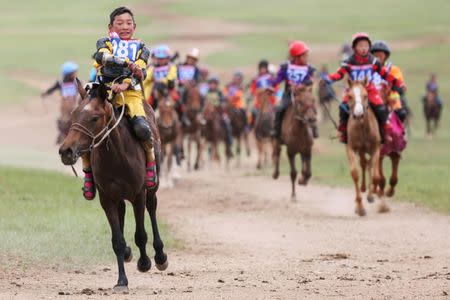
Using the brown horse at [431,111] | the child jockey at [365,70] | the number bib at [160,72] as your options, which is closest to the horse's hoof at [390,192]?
the child jockey at [365,70]

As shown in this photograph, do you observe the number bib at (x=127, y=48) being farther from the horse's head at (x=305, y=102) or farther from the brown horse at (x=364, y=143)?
the horse's head at (x=305, y=102)

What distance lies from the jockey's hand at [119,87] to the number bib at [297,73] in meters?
9.80

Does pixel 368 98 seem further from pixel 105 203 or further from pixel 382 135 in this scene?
pixel 105 203

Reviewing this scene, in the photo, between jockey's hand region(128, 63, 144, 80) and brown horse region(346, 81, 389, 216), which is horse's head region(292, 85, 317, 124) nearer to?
brown horse region(346, 81, 389, 216)

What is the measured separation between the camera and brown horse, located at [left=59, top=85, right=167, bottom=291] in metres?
11.1

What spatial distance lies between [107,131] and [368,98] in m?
8.78

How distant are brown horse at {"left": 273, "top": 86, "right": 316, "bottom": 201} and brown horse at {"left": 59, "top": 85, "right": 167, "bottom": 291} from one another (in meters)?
9.22

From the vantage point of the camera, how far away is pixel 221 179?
91.7 feet

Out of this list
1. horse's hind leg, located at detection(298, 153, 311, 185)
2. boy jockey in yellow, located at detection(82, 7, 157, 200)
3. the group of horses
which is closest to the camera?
the group of horses

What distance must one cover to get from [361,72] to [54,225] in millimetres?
5664

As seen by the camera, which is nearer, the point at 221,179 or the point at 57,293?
the point at 57,293

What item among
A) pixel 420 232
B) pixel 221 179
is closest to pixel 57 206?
pixel 420 232

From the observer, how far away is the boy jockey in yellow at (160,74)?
24.0 m

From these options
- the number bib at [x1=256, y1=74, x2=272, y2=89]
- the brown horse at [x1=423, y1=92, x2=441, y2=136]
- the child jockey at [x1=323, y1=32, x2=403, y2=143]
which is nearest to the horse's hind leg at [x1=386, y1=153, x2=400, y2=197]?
the child jockey at [x1=323, y1=32, x2=403, y2=143]
